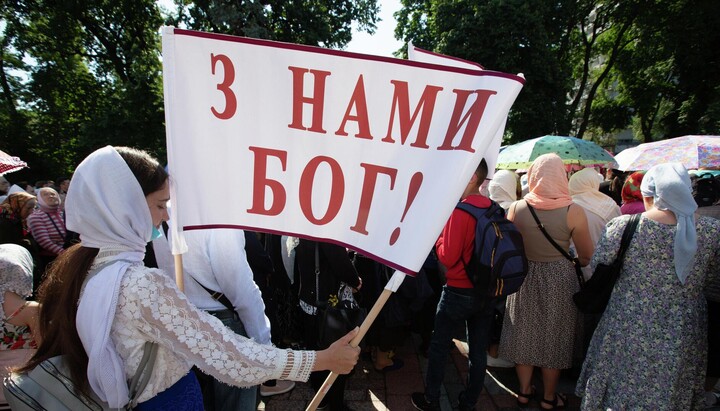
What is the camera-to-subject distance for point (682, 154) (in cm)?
420

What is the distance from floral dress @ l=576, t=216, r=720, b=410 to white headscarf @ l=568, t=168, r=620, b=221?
1144mm

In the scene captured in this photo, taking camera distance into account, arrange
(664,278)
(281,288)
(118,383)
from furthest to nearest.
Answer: (281,288)
(664,278)
(118,383)

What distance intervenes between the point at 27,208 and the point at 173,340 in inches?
191

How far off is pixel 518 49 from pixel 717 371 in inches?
538

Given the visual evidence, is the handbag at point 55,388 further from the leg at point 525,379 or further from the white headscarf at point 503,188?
the white headscarf at point 503,188

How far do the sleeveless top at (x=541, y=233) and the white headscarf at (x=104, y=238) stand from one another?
2612mm

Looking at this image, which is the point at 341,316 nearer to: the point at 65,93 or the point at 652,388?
the point at 652,388

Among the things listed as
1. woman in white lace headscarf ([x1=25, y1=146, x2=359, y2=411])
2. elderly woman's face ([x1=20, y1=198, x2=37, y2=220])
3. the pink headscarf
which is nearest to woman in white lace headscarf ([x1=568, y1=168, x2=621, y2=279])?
the pink headscarf

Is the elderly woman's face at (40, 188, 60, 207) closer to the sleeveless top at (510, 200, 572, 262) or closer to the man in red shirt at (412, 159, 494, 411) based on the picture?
the man in red shirt at (412, 159, 494, 411)

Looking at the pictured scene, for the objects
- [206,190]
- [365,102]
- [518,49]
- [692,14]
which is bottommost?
[206,190]

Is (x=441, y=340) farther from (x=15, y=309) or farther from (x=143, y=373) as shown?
(x=15, y=309)

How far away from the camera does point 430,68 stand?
134cm

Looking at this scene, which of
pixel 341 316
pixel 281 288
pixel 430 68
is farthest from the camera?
pixel 281 288

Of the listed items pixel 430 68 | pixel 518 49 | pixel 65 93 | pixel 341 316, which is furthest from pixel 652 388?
pixel 65 93
